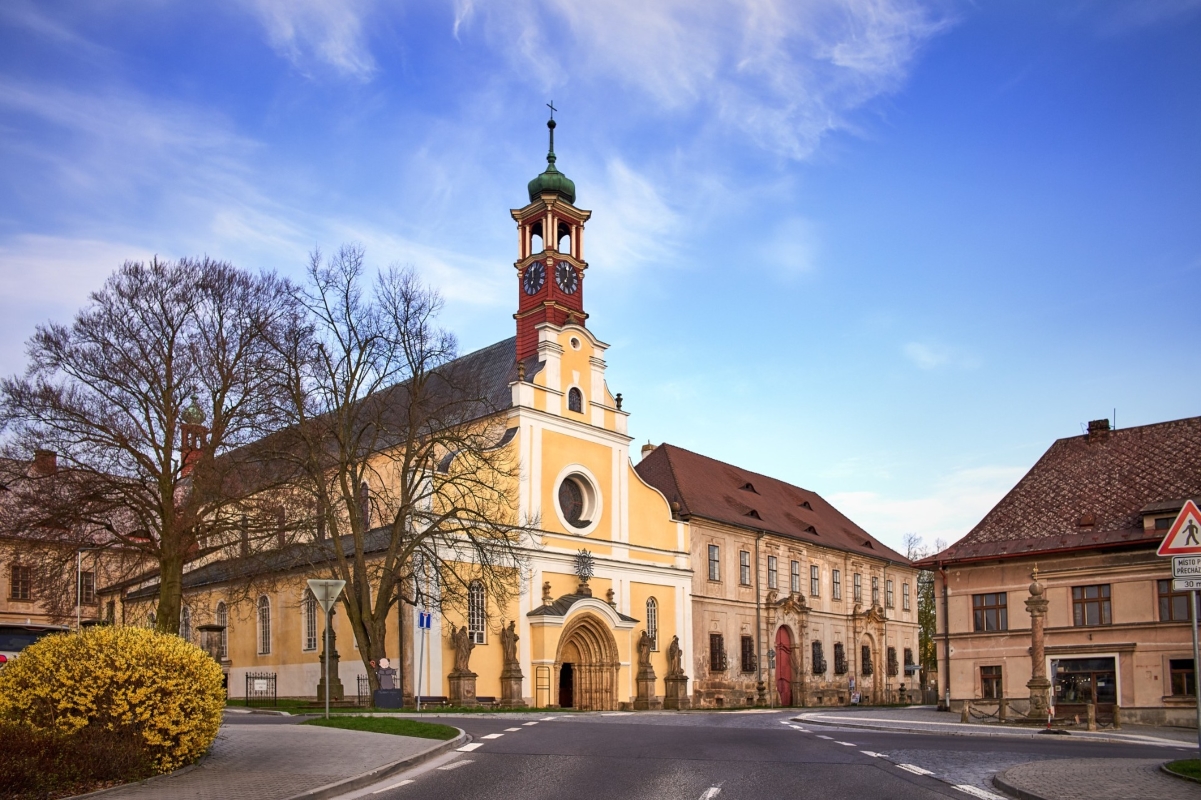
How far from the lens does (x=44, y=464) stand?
2952 cm

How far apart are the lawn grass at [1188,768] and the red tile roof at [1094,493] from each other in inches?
843

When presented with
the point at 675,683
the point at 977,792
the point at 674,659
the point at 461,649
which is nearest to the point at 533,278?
the point at 674,659

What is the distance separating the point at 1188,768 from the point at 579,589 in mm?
30800

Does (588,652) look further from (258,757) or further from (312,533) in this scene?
(258,757)

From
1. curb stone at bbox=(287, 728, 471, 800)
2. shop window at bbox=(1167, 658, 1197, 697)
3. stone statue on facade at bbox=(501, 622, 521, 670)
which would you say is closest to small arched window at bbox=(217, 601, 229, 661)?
stone statue on facade at bbox=(501, 622, 521, 670)

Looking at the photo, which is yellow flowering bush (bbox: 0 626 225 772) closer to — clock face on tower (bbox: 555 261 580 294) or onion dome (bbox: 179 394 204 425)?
onion dome (bbox: 179 394 204 425)

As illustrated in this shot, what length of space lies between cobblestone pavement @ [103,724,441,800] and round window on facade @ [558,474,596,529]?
Result: 1021 inches

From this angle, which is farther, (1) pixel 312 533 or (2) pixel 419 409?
(2) pixel 419 409

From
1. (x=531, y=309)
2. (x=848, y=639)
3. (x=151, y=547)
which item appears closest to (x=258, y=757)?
(x=151, y=547)

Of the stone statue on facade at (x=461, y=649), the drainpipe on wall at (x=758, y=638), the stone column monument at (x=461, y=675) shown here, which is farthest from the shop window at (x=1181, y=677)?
the stone statue on facade at (x=461, y=649)

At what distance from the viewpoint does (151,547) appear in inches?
1211

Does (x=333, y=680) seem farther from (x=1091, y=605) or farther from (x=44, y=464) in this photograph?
(x=1091, y=605)

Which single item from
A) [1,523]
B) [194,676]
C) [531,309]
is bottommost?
[194,676]

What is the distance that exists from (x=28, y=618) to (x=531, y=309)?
32.4m
